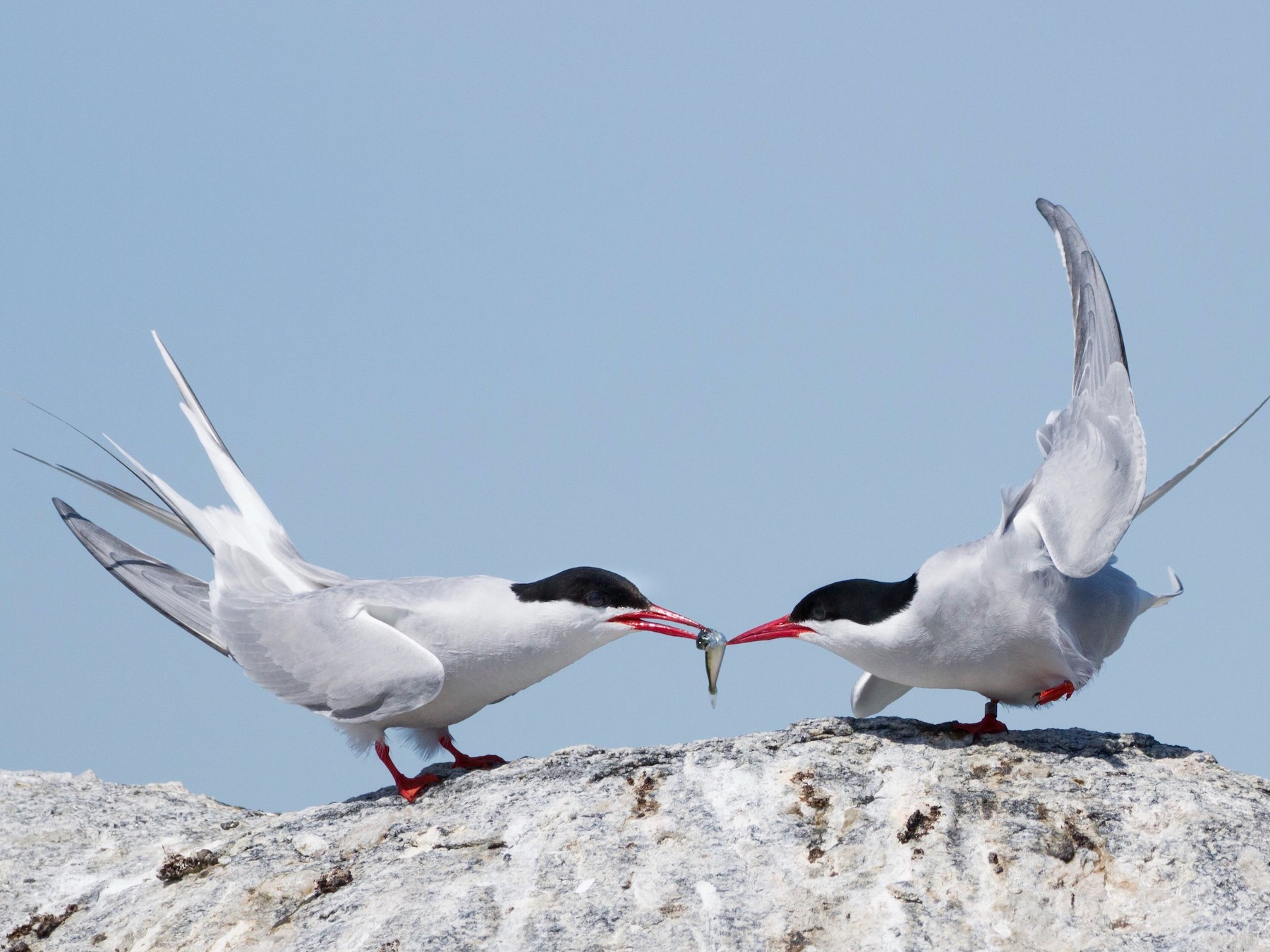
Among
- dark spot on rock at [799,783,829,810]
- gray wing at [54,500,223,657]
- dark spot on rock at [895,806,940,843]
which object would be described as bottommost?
dark spot on rock at [895,806,940,843]

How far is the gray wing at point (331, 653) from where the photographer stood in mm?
5438

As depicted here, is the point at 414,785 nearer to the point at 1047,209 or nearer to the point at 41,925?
the point at 41,925

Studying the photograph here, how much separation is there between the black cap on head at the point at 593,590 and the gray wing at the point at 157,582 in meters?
1.78

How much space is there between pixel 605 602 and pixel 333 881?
1.64 meters

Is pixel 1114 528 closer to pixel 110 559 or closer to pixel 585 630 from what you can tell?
pixel 585 630

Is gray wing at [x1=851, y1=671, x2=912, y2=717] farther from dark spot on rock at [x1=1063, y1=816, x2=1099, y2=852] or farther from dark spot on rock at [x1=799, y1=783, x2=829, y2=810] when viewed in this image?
dark spot on rock at [x1=1063, y1=816, x2=1099, y2=852]

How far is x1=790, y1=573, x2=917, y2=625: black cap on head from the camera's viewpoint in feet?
16.8

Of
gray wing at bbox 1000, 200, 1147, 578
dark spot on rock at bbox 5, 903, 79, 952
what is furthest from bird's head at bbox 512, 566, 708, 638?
dark spot on rock at bbox 5, 903, 79, 952

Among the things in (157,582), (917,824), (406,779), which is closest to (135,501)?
(157,582)

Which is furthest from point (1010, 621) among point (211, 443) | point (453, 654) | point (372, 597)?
point (211, 443)

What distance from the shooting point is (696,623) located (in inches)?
215

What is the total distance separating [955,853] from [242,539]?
396 centimetres

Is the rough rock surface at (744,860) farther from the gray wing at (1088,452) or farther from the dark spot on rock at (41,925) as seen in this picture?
the gray wing at (1088,452)

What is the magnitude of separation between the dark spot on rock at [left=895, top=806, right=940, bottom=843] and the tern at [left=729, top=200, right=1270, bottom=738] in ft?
2.53
